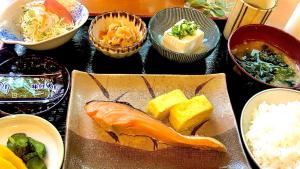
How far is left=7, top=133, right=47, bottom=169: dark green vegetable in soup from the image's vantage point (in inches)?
48.1

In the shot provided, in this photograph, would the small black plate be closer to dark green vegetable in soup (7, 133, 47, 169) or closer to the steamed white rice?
dark green vegetable in soup (7, 133, 47, 169)

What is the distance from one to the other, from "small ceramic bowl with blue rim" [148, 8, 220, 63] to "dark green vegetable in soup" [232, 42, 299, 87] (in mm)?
160

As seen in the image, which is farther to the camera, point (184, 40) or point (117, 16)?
point (117, 16)

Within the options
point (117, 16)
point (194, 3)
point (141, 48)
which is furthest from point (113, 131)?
point (194, 3)

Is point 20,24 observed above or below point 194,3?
below

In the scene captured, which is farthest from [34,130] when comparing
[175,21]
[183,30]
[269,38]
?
[269,38]

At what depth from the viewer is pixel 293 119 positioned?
4.81 ft

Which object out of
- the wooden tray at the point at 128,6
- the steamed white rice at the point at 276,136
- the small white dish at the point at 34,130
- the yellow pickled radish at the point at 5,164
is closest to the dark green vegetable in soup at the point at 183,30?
the wooden tray at the point at 128,6

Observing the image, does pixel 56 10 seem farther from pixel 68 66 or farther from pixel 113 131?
pixel 113 131

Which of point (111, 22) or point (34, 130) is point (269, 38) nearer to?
point (111, 22)

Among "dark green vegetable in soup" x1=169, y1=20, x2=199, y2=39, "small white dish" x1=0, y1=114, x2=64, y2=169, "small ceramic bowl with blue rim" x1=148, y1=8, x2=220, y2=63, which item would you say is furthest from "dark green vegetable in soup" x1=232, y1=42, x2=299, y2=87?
"small white dish" x1=0, y1=114, x2=64, y2=169

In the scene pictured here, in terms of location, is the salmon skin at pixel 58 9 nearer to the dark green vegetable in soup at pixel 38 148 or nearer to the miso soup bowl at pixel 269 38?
the dark green vegetable in soup at pixel 38 148

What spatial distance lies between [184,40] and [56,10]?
713 millimetres

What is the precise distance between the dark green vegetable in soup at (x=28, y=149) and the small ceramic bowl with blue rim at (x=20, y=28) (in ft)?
1.66
